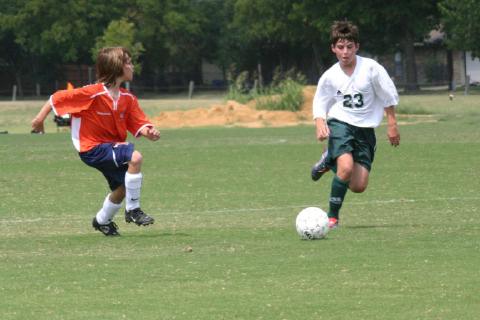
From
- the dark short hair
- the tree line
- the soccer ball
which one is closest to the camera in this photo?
the soccer ball

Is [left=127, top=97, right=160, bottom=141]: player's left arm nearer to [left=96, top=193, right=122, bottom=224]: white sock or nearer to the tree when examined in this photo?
[left=96, top=193, right=122, bottom=224]: white sock

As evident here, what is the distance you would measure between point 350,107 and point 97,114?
246 cm

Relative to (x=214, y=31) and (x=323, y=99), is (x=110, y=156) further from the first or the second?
(x=214, y=31)

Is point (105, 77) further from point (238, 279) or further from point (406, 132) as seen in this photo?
point (406, 132)

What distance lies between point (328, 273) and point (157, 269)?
4.29ft

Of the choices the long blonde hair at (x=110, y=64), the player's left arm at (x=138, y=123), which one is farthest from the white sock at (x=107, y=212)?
the long blonde hair at (x=110, y=64)

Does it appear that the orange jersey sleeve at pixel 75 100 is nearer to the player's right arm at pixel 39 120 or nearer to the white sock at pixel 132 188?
the player's right arm at pixel 39 120

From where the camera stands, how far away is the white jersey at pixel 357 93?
12.3 metres

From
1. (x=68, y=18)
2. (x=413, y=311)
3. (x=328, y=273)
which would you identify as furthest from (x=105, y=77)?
(x=68, y=18)

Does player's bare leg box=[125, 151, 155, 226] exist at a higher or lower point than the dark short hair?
lower

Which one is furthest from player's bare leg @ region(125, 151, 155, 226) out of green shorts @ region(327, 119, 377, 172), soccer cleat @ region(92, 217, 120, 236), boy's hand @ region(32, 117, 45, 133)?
green shorts @ region(327, 119, 377, 172)

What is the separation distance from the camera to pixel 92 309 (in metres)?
7.75

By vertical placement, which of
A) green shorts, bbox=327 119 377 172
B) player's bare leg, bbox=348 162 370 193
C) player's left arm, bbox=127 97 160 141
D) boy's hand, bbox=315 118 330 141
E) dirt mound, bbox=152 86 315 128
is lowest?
dirt mound, bbox=152 86 315 128

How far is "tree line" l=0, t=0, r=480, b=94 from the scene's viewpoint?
71.8 meters
